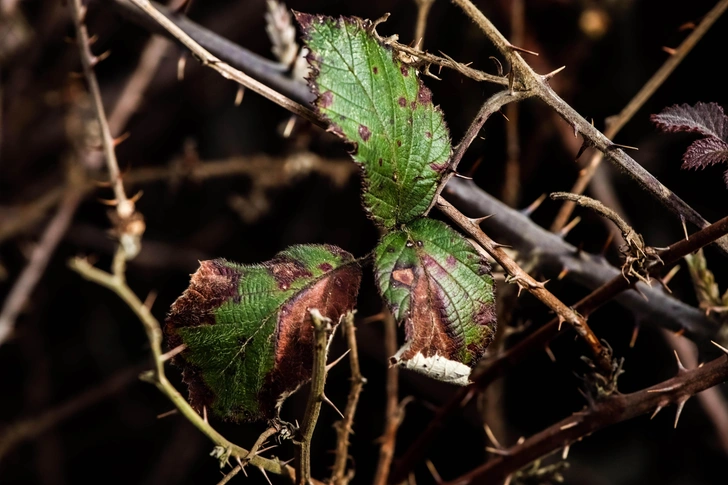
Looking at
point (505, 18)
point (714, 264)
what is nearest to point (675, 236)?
point (714, 264)

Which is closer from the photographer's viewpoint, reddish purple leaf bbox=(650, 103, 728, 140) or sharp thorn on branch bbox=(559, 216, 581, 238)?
reddish purple leaf bbox=(650, 103, 728, 140)

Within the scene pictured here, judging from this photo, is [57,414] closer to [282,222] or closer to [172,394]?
[282,222]

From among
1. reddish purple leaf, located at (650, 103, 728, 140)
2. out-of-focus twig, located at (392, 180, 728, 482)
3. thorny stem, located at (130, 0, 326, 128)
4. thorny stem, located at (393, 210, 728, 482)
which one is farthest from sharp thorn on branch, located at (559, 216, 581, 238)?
thorny stem, located at (130, 0, 326, 128)

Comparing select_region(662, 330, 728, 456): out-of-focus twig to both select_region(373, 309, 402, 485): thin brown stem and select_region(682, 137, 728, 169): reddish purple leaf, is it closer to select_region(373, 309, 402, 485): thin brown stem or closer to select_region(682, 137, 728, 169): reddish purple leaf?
select_region(373, 309, 402, 485): thin brown stem

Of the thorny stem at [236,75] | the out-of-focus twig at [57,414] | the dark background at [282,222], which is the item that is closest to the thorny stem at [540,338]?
the thorny stem at [236,75]

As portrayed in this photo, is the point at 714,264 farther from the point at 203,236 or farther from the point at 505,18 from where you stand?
the point at 203,236

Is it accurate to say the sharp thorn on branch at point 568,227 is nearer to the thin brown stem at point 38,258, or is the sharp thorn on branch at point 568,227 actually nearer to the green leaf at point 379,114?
the green leaf at point 379,114
